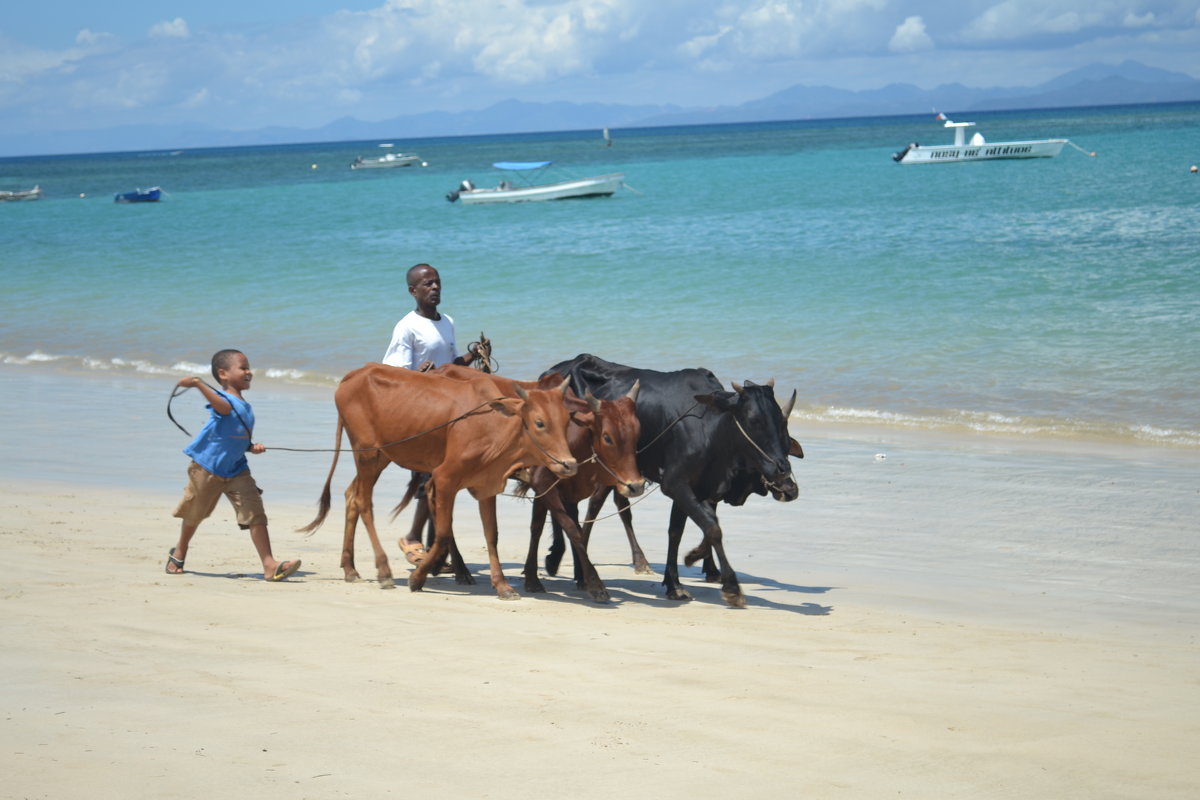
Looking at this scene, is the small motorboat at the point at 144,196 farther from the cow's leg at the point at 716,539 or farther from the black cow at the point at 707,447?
the cow's leg at the point at 716,539

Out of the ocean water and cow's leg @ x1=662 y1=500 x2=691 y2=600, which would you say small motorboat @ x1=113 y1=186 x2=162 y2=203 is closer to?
the ocean water

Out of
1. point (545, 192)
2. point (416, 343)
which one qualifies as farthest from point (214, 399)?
point (545, 192)

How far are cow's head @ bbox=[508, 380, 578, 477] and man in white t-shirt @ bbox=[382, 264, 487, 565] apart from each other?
3.51 ft

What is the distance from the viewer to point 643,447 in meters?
8.08

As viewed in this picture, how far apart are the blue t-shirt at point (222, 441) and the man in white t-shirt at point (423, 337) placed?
1.01 meters

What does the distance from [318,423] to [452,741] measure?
946 cm

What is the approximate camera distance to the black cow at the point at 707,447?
7.80 metres

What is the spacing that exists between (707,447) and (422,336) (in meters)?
2.04

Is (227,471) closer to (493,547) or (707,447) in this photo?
(493,547)

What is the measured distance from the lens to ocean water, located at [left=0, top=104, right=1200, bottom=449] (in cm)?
1605

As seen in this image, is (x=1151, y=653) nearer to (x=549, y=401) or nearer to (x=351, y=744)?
(x=549, y=401)

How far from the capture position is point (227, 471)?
787 cm

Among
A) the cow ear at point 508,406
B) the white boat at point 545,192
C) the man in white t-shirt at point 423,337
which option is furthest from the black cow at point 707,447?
the white boat at point 545,192

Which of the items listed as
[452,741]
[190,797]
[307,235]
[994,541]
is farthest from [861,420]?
[307,235]
